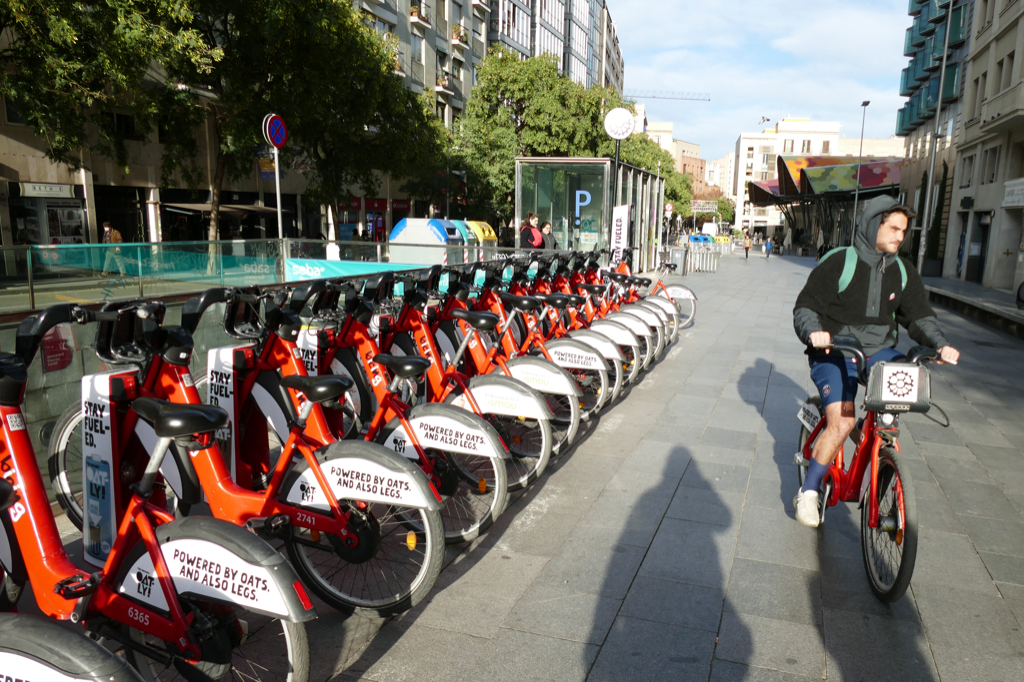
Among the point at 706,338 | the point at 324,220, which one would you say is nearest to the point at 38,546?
the point at 706,338

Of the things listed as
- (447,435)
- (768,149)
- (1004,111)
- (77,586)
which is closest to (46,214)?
(447,435)

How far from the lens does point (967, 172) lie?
28.7m

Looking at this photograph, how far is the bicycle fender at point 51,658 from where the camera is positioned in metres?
1.68

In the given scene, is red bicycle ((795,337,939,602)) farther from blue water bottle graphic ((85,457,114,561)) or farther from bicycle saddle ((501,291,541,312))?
blue water bottle graphic ((85,457,114,561))

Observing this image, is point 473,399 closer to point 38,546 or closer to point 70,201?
point 38,546

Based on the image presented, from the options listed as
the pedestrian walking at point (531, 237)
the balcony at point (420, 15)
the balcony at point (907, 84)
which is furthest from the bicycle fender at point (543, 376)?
the balcony at point (907, 84)

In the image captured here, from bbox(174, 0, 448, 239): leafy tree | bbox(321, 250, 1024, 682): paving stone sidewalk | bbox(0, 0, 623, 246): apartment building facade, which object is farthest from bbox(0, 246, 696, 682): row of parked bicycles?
bbox(174, 0, 448, 239): leafy tree

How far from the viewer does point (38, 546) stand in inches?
86.3

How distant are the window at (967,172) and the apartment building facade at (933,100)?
113cm

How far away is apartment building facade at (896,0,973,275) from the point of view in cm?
3184

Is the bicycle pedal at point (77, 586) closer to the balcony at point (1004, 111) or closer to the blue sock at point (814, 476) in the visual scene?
the blue sock at point (814, 476)

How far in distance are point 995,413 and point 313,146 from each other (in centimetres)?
1954

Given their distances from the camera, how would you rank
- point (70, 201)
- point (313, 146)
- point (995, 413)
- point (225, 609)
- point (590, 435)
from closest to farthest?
point (225, 609), point (590, 435), point (995, 413), point (70, 201), point (313, 146)

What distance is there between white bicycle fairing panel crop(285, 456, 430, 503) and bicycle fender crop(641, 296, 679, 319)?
6.21 metres
